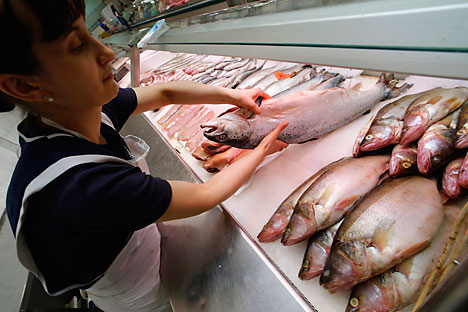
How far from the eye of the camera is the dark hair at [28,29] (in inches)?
24.1

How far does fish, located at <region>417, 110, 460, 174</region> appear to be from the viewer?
0.91 meters

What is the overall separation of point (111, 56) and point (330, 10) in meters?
0.74

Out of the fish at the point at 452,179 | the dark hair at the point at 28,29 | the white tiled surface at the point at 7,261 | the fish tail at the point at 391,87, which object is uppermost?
the dark hair at the point at 28,29

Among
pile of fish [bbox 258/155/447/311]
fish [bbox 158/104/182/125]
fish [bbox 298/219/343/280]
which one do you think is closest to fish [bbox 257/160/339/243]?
pile of fish [bbox 258/155/447/311]

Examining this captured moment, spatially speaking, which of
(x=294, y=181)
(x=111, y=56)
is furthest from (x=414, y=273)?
(x=111, y=56)

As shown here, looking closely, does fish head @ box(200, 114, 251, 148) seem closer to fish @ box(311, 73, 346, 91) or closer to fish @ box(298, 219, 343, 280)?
fish @ box(298, 219, 343, 280)

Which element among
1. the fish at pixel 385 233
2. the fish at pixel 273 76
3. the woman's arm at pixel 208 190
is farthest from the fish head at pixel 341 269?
the fish at pixel 273 76

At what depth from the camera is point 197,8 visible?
162 cm

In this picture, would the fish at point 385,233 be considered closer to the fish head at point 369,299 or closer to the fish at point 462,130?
the fish head at point 369,299

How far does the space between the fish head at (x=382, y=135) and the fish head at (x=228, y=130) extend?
0.64 meters

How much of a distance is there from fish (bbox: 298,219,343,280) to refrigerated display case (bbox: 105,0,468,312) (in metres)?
0.07

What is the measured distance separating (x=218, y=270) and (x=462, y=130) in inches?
47.1

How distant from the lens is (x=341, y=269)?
2.85 ft

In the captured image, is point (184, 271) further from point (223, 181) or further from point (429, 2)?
point (429, 2)
